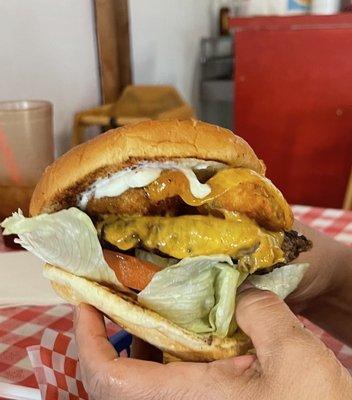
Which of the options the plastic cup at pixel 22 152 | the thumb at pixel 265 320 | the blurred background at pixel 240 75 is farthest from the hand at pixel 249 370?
the blurred background at pixel 240 75

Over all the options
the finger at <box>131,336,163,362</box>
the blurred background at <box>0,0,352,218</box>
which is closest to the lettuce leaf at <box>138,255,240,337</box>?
the finger at <box>131,336,163,362</box>

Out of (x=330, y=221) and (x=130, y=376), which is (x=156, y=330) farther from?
(x=330, y=221)

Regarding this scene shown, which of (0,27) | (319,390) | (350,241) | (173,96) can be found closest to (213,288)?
(319,390)

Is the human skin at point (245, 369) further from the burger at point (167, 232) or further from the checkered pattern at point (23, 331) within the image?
the checkered pattern at point (23, 331)

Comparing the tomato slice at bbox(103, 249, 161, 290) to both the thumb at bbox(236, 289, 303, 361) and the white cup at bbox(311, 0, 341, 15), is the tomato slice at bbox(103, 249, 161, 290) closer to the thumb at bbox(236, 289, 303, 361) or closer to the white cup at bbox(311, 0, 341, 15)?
the thumb at bbox(236, 289, 303, 361)

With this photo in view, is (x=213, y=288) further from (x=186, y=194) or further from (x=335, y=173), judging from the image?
(x=335, y=173)
